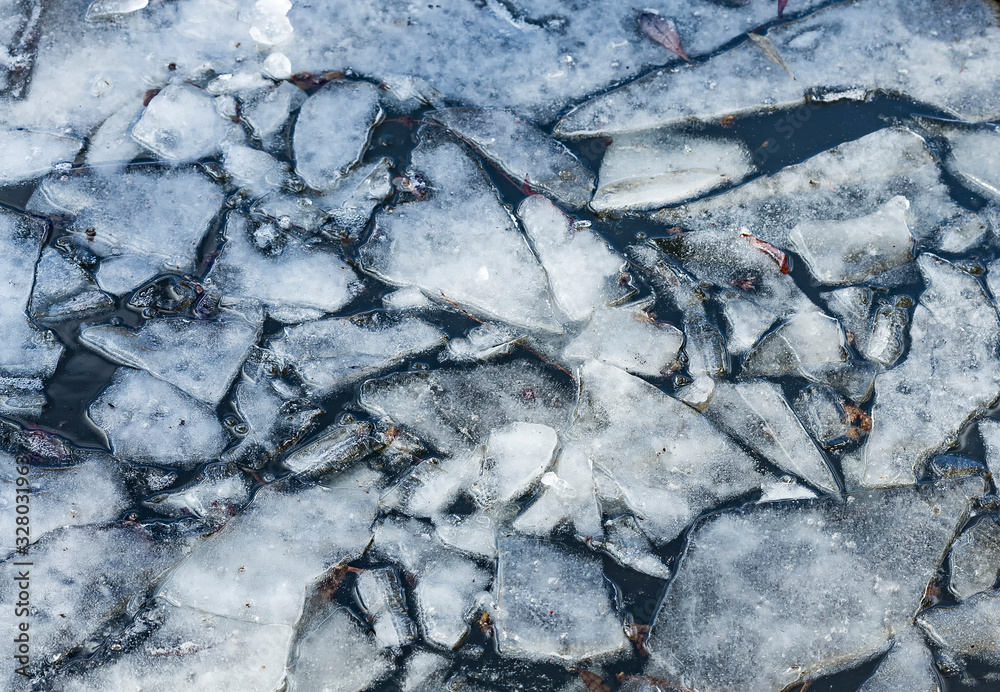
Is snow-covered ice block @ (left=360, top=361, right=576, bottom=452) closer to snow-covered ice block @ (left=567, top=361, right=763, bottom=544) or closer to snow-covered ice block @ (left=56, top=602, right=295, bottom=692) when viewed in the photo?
snow-covered ice block @ (left=567, top=361, right=763, bottom=544)

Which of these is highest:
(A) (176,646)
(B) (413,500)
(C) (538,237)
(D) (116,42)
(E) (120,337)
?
(D) (116,42)

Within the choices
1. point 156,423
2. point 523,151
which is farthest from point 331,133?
point 156,423

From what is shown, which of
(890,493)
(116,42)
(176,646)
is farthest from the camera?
(116,42)

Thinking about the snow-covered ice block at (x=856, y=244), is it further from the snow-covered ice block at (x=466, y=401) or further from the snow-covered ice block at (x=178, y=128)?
the snow-covered ice block at (x=178, y=128)

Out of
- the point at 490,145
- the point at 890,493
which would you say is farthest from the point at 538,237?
the point at 890,493

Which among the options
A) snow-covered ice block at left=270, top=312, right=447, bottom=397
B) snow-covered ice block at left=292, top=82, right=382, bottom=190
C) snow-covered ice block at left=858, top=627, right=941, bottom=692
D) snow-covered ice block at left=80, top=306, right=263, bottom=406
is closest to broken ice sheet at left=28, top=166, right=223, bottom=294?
snow-covered ice block at left=80, top=306, right=263, bottom=406

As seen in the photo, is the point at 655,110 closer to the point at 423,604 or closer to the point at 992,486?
the point at 992,486
